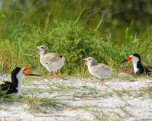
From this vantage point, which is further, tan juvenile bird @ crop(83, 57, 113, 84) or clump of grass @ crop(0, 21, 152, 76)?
clump of grass @ crop(0, 21, 152, 76)

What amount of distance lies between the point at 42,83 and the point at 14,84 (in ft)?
3.67

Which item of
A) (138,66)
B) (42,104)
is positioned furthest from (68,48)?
(42,104)

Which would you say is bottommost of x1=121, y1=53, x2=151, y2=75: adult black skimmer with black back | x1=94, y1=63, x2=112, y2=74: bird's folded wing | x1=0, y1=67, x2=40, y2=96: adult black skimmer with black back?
x1=121, y1=53, x2=151, y2=75: adult black skimmer with black back

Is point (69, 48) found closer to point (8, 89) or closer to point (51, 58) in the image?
point (51, 58)

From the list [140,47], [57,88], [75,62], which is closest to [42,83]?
[57,88]

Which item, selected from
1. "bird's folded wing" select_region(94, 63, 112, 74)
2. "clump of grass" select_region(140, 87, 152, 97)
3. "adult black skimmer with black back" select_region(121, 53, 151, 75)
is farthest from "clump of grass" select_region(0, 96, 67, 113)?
"adult black skimmer with black back" select_region(121, 53, 151, 75)

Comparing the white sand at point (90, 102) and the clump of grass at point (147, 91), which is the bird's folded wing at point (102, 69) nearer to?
the white sand at point (90, 102)

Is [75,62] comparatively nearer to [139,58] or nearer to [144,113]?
[139,58]

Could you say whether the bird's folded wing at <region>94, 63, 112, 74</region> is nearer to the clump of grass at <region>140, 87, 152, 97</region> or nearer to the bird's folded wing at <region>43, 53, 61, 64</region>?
the bird's folded wing at <region>43, 53, 61, 64</region>

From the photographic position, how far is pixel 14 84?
7.15 meters

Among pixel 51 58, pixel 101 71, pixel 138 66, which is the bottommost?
pixel 138 66

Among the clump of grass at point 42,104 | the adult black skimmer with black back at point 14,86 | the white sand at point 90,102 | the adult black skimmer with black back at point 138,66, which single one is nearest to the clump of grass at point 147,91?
the white sand at point 90,102

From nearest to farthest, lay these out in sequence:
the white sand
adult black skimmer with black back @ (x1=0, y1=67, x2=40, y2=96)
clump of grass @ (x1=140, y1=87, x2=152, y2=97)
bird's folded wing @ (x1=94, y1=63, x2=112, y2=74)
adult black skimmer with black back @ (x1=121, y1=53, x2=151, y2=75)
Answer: the white sand < adult black skimmer with black back @ (x1=0, y1=67, x2=40, y2=96) < clump of grass @ (x1=140, y1=87, x2=152, y2=97) < bird's folded wing @ (x1=94, y1=63, x2=112, y2=74) < adult black skimmer with black back @ (x1=121, y1=53, x2=151, y2=75)

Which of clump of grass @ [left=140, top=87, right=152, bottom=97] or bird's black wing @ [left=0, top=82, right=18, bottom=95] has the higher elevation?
bird's black wing @ [left=0, top=82, right=18, bottom=95]
